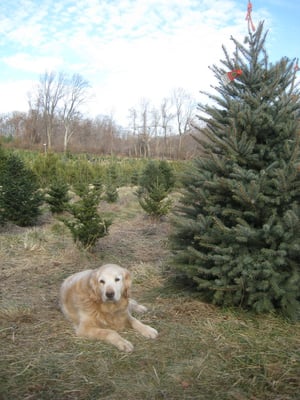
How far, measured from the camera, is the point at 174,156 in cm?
5009

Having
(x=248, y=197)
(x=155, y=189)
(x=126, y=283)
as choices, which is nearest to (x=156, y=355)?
(x=126, y=283)

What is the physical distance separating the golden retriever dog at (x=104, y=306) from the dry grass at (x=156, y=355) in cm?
13

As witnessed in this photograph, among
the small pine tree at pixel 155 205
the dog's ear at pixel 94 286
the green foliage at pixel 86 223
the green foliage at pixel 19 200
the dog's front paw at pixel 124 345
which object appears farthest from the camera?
the small pine tree at pixel 155 205

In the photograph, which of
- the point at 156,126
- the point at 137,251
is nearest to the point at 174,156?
the point at 156,126

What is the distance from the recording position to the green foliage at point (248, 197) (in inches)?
149

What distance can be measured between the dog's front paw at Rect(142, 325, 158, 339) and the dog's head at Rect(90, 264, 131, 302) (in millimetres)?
379

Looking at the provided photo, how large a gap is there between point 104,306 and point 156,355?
0.79 m

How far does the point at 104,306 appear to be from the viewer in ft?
12.5

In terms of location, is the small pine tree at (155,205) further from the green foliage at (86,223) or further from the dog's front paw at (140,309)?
the dog's front paw at (140,309)

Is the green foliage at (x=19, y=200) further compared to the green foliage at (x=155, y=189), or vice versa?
the green foliage at (x=155, y=189)

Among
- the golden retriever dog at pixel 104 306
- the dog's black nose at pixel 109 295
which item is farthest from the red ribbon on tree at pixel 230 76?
the dog's black nose at pixel 109 295

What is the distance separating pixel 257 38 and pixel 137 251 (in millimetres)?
4355

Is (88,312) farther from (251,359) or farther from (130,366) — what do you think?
(251,359)

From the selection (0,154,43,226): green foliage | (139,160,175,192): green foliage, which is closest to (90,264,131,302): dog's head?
(0,154,43,226): green foliage
